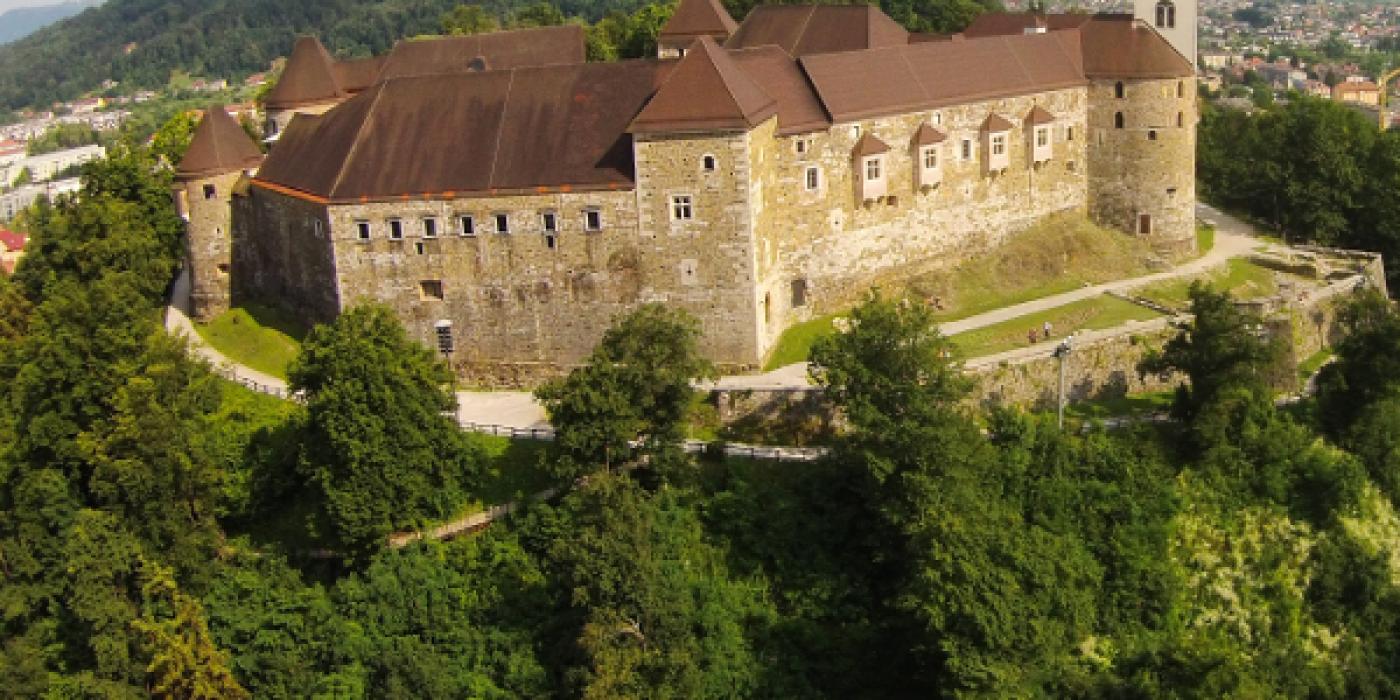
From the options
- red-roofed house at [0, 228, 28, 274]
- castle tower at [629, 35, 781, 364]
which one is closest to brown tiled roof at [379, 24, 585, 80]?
castle tower at [629, 35, 781, 364]

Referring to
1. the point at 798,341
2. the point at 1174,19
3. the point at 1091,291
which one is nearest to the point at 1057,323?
the point at 1091,291

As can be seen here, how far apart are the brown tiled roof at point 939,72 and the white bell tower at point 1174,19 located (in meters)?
3.15

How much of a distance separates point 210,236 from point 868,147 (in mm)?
28165

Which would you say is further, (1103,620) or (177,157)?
(177,157)

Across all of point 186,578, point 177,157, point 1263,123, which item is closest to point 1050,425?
point 186,578

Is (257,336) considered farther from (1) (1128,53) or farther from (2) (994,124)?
(1) (1128,53)

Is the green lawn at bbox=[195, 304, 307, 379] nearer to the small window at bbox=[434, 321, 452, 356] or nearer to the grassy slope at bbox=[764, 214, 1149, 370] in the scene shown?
the small window at bbox=[434, 321, 452, 356]

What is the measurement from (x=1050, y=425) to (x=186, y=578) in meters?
27.1

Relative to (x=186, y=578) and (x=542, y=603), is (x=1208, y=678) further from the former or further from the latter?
(x=186, y=578)

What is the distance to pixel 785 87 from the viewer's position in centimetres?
5297

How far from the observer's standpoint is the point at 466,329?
51344 mm

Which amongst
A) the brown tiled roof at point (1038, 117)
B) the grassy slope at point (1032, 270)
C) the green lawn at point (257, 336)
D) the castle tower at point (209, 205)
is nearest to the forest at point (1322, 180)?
the grassy slope at point (1032, 270)

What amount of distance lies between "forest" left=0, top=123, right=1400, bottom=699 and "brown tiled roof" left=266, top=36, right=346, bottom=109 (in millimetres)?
20073

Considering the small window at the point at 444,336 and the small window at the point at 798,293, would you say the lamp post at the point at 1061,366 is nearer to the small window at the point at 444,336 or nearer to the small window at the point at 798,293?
the small window at the point at 798,293
